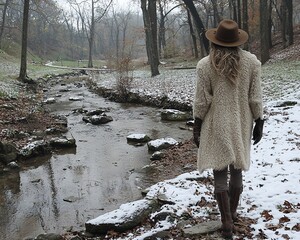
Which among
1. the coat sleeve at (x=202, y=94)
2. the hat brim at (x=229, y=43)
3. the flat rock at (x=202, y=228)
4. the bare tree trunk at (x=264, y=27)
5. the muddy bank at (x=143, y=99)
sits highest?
the bare tree trunk at (x=264, y=27)

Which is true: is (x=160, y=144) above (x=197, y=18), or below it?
below

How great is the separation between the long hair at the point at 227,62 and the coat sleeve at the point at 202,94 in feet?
0.53

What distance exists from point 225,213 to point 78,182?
4416 millimetres

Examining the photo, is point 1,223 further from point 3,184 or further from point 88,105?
point 88,105

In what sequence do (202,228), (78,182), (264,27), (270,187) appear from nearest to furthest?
1. (202,228)
2. (270,187)
3. (78,182)
4. (264,27)

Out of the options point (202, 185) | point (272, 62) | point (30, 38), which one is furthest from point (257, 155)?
point (30, 38)

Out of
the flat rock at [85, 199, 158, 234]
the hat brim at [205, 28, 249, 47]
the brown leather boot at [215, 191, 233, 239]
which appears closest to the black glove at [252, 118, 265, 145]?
the brown leather boot at [215, 191, 233, 239]

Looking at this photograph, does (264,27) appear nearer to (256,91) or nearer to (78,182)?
(78,182)

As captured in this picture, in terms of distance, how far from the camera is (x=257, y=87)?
368 cm

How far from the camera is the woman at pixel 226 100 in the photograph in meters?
3.57

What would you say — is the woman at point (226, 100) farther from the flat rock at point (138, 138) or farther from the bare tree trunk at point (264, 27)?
the bare tree trunk at point (264, 27)

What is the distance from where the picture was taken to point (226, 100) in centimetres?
361

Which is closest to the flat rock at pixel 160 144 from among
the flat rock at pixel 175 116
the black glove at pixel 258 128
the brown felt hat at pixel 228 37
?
the flat rock at pixel 175 116

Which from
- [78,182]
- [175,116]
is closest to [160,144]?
[78,182]
